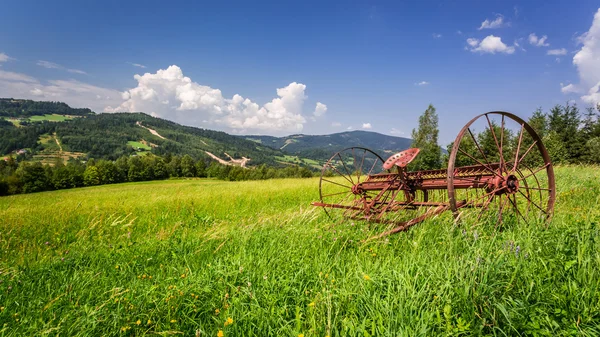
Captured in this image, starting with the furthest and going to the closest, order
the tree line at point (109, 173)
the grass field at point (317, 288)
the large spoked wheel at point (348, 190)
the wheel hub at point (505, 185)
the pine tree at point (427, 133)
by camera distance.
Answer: the tree line at point (109, 173), the pine tree at point (427, 133), the large spoked wheel at point (348, 190), the wheel hub at point (505, 185), the grass field at point (317, 288)

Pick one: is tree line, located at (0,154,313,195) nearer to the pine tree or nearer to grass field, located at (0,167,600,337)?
the pine tree

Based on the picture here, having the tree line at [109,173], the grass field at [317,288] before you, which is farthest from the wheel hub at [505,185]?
the tree line at [109,173]

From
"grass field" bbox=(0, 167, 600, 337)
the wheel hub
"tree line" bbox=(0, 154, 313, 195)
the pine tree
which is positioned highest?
the pine tree

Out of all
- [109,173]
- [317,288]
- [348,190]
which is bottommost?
[109,173]

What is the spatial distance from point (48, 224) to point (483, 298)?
8868 mm

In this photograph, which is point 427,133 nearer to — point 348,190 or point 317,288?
point 348,190

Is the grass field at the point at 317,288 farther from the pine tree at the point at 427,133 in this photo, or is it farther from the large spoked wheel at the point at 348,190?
the pine tree at the point at 427,133

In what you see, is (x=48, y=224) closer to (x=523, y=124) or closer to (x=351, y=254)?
(x=351, y=254)

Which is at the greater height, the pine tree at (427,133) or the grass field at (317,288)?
the pine tree at (427,133)

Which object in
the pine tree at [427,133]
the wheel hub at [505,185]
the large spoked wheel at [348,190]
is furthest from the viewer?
the pine tree at [427,133]

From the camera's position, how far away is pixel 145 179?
90812 mm

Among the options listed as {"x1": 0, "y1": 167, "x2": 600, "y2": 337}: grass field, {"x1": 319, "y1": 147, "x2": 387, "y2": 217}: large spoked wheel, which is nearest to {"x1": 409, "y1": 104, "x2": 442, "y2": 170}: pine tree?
{"x1": 319, "y1": 147, "x2": 387, "y2": 217}: large spoked wheel

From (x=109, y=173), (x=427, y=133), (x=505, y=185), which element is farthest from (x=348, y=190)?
(x=109, y=173)

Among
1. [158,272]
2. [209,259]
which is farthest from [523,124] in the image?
[158,272]
